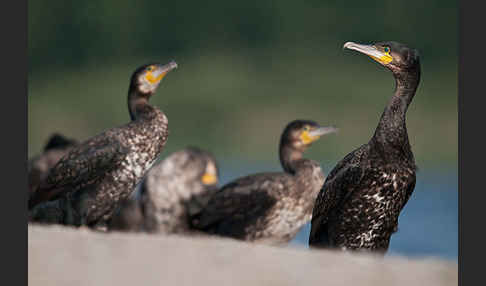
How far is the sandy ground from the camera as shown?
4.02m

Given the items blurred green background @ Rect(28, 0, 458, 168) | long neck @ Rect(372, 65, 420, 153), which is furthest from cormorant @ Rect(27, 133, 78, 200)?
long neck @ Rect(372, 65, 420, 153)

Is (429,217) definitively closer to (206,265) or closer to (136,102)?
(136,102)

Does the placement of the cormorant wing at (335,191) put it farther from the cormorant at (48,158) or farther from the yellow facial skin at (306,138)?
the cormorant at (48,158)

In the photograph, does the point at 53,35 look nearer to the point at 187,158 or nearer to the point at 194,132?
the point at 187,158

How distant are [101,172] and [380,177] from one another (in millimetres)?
2161

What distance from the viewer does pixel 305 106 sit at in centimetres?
1320

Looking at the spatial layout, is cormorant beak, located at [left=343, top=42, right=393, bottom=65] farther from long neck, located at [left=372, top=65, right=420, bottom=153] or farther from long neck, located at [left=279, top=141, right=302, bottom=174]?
long neck, located at [left=279, top=141, right=302, bottom=174]

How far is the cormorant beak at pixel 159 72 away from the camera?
647 cm

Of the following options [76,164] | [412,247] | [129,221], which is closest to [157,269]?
[76,164]

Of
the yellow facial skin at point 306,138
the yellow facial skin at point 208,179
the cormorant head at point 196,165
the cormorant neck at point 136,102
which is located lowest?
the yellow facial skin at point 208,179

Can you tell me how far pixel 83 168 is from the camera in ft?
20.7

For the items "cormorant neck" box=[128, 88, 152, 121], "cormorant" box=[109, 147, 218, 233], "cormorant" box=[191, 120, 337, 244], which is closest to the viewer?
"cormorant neck" box=[128, 88, 152, 121]

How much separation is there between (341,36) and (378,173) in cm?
480

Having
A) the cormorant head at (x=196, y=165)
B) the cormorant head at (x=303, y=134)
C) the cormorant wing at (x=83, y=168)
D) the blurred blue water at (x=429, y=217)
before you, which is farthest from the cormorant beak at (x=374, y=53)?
the cormorant head at (x=196, y=165)
